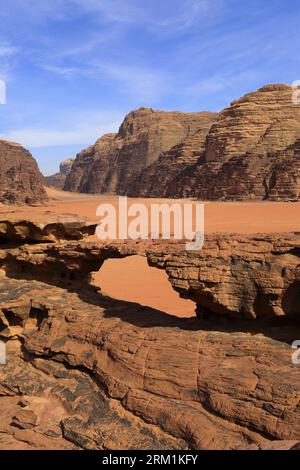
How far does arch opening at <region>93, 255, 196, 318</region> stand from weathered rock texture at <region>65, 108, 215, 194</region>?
50.3 metres

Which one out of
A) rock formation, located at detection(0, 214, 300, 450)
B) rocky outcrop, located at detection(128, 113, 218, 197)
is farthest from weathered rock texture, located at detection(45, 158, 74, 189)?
rock formation, located at detection(0, 214, 300, 450)

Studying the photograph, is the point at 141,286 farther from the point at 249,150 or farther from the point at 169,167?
the point at 169,167

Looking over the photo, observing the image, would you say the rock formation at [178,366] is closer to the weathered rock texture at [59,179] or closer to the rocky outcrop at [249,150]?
the rocky outcrop at [249,150]

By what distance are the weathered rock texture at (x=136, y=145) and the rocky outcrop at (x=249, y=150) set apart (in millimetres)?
20230

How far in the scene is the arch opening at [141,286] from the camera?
34.0ft

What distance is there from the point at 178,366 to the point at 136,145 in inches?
2735

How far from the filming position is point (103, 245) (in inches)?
250

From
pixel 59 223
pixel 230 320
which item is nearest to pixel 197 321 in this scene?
pixel 230 320

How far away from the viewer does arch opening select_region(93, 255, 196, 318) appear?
34.0ft

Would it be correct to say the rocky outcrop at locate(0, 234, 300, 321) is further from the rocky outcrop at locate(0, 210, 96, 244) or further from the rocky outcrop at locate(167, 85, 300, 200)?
the rocky outcrop at locate(167, 85, 300, 200)

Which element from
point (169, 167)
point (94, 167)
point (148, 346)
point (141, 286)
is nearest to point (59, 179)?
point (94, 167)

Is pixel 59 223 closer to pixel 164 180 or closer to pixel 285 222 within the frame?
pixel 285 222

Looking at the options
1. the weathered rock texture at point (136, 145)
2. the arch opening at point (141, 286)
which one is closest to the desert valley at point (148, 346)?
the arch opening at point (141, 286)

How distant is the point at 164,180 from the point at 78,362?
48911 millimetres
